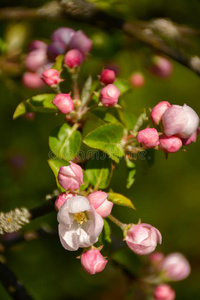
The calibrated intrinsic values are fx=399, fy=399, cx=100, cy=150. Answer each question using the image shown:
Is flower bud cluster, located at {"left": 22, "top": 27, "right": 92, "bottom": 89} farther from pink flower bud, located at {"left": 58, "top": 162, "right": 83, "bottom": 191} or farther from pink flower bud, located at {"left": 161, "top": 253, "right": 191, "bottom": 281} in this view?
pink flower bud, located at {"left": 161, "top": 253, "right": 191, "bottom": 281}

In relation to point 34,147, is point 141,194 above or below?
below

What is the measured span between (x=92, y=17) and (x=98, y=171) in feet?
2.39

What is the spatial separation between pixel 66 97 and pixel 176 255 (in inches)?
37.0

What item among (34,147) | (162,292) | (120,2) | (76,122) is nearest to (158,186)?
(34,147)

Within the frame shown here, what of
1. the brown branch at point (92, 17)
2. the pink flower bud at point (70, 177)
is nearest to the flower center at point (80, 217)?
the pink flower bud at point (70, 177)

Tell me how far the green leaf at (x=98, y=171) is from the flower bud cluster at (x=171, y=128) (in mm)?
146

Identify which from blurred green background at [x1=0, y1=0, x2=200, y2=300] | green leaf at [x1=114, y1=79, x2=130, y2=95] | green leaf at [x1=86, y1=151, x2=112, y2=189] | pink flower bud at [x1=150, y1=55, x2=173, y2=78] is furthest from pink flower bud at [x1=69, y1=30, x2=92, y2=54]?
pink flower bud at [x1=150, y1=55, x2=173, y2=78]

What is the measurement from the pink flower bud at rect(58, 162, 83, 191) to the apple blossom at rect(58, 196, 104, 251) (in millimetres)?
51

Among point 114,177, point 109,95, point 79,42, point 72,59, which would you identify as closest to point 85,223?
point 109,95

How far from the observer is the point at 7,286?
4.00 feet

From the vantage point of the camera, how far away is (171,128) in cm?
106

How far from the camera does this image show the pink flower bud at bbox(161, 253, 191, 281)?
1644 mm

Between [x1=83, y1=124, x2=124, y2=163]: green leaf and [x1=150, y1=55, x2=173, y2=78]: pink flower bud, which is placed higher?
[x1=83, y1=124, x2=124, y2=163]: green leaf

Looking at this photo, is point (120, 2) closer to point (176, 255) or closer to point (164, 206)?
point (176, 255)
